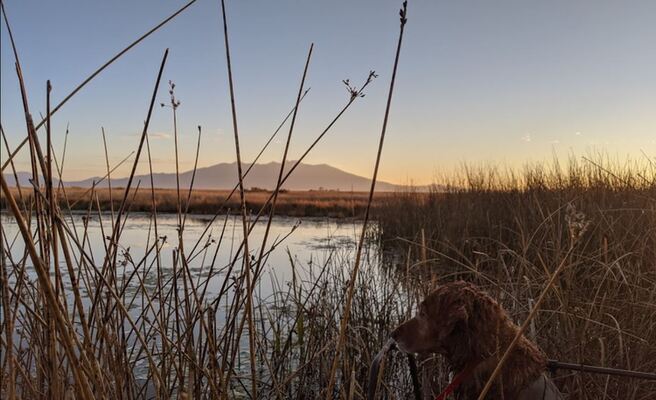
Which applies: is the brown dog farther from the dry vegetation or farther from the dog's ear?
the dry vegetation

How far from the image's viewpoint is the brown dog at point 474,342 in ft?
5.69

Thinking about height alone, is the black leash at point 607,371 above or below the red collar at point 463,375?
above

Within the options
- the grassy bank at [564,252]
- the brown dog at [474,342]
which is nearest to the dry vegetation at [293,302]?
the grassy bank at [564,252]

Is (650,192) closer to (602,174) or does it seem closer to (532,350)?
(602,174)

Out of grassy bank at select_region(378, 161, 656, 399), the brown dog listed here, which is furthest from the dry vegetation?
the brown dog

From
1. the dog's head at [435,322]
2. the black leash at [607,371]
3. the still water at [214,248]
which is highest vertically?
the dog's head at [435,322]

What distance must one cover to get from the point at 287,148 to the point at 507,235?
21.8 feet

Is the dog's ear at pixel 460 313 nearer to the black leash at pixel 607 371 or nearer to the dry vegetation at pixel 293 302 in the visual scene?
the black leash at pixel 607 371

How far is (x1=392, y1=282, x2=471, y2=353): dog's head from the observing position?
1.81 meters

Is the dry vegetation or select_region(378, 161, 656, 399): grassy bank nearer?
the dry vegetation

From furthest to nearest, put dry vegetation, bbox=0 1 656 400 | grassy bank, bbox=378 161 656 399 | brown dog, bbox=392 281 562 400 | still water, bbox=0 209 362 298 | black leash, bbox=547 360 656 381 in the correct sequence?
still water, bbox=0 209 362 298
grassy bank, bbox=378 161 656 399
brown dog, bbox=392 281 562 400
black leash, bbox=547 360 656 381
dry vegetation, bbox=0 1 656 400

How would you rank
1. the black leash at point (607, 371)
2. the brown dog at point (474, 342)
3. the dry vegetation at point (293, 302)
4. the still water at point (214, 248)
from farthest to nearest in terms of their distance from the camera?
the still water at point (214, 248)
the brown dog at point (474, 342)
the black leash at point (607, 371)
the dry vegetation at point (293, 302)

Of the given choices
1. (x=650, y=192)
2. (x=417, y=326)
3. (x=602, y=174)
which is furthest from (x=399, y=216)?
(x=417, y=326)

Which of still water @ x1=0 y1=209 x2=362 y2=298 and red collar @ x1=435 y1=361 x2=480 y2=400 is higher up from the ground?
red collar @ x1=435 y1=361 x2=480 y2=400
